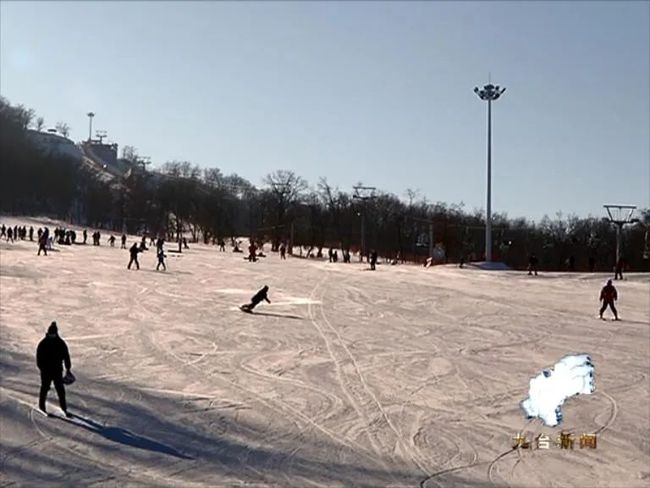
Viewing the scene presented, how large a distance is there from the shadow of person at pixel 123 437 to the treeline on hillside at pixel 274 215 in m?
65.3

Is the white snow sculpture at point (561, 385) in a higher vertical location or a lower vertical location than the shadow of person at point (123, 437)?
higher

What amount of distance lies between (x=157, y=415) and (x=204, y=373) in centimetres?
344

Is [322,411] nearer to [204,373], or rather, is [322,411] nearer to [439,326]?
[204,373]

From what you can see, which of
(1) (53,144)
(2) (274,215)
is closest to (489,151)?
(2) (274,215)

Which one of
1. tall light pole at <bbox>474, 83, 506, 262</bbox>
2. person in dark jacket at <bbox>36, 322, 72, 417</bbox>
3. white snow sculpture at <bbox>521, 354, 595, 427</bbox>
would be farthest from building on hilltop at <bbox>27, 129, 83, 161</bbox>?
white snow sculpture at <bbox>521, 354, 595, 427</bbox>

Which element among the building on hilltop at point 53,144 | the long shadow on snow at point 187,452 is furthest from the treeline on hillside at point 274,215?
the long shadow on snow at point 187,452

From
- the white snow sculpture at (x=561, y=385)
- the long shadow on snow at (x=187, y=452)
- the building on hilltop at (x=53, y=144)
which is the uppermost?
the building on hilltop at (x=53, y=144)

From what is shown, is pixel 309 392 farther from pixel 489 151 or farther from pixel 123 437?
pixel 489 151

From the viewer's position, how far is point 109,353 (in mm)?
17578

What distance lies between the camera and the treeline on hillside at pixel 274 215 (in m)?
87.9

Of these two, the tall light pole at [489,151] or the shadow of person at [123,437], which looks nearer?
the shadow of person at [123,437]

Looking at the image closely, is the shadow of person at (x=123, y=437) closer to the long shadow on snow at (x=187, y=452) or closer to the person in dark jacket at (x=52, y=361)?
the long shadow on snow at (x=187, y=452)

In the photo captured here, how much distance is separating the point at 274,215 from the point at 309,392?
8685 cm

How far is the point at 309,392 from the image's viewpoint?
14.2 metres
